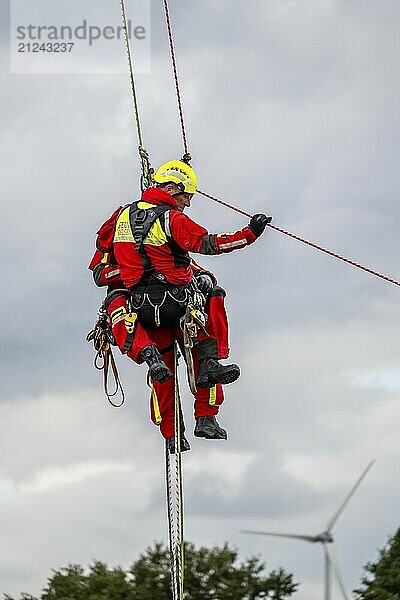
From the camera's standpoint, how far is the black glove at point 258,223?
46.9 ft

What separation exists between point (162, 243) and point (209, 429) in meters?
1.94

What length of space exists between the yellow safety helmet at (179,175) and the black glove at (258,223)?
1.19 m

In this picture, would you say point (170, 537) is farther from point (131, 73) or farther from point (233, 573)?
point (233, 573)

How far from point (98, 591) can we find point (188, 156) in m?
21.3

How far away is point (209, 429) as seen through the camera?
50.3ft

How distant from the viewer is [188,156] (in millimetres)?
15555

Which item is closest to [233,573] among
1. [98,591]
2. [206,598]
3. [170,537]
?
[206,598]

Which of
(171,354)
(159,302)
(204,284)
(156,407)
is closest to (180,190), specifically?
(204,284)

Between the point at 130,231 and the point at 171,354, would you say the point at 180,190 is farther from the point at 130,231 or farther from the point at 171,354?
the point at 171,354

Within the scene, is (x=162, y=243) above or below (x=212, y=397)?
above

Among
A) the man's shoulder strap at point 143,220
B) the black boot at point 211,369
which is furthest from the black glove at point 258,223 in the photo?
the black boot at point 211,369

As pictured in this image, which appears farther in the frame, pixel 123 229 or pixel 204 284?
pixel 204 284

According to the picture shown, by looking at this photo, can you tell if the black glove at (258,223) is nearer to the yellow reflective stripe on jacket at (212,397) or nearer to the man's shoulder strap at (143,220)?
the man's shoulder strap at (143,220)

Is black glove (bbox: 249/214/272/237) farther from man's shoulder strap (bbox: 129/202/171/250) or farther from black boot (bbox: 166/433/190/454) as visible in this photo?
black boot (bbox: 166/433/190/454)
